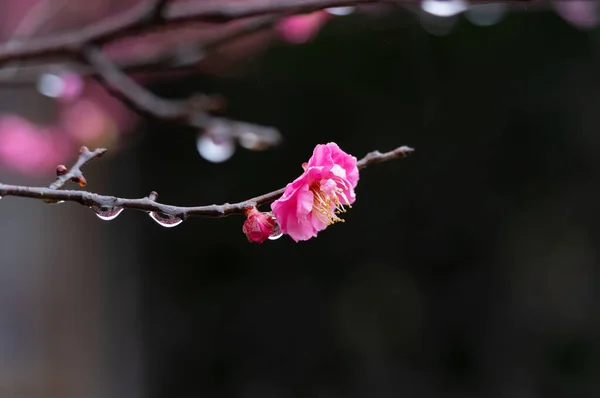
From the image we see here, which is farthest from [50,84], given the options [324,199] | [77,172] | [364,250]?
[364,250]

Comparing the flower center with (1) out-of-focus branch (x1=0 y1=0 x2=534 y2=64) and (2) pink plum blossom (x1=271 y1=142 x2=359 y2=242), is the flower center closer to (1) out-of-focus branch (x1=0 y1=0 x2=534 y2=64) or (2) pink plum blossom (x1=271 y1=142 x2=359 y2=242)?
(2) pink plum blossom (x1=271 y1=142 x2=359 y2=242)

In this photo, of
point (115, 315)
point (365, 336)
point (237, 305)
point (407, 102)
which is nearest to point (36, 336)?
point (115, 315)

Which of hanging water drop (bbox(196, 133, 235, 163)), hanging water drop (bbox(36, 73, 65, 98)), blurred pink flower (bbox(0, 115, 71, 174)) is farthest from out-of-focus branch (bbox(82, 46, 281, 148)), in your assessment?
blurred pink flower (bbox(0, 115, 71, 174))

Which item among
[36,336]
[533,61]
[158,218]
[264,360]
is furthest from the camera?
[36,336]

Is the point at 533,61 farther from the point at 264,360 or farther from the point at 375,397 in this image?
the point at 264,360

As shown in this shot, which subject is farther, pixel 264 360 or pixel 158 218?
pixel 264 360

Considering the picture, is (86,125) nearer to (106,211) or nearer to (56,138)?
(56,138)
